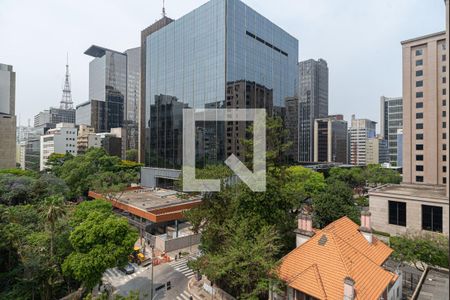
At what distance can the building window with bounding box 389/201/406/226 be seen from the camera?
33.9 metres

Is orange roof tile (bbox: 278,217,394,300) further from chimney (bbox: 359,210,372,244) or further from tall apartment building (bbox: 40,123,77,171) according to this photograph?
tall apartment building (bbox: 40,123,77,171)

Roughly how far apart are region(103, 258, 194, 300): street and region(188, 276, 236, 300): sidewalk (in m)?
0.52

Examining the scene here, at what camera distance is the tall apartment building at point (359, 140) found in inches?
5241

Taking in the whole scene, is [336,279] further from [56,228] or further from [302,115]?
[302,115]

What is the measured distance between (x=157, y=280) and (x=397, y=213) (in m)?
31.7

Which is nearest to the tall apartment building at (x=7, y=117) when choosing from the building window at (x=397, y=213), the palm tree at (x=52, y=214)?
the palm tree at (x=52, y=214)

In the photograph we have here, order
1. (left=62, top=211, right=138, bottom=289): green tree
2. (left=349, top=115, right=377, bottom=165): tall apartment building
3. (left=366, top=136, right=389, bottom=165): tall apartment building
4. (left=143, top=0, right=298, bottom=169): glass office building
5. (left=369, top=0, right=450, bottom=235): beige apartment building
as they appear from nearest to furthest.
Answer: (left=62, top=211, right=138, bottom=289): green tree → (left=369, top=0, right=450, bottom=235): beige apartment building → (left=143, top=0, right=298, bottom=169): glass office building → (left=366, top=136, right=389, bottom=165): tall apartment building → (left=349, top=115, right=377, bottom=165): tall apartment building

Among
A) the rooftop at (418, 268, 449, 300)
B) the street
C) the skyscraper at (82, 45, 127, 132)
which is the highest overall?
the skyscraper at (82, 45, 127, 132)

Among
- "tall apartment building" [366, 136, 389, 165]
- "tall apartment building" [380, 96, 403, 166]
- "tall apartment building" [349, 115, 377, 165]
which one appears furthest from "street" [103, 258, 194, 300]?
"tall apartment building" [366, 136, 389, 165]

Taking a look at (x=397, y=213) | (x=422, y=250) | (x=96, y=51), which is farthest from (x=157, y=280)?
(x=96, y=51)

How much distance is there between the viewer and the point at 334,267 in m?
14.7

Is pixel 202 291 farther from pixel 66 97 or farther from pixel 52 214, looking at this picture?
pixel 66 97

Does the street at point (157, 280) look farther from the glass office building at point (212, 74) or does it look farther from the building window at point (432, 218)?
the building window at point (432, 218)

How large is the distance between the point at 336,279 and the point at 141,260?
21.2 metres
